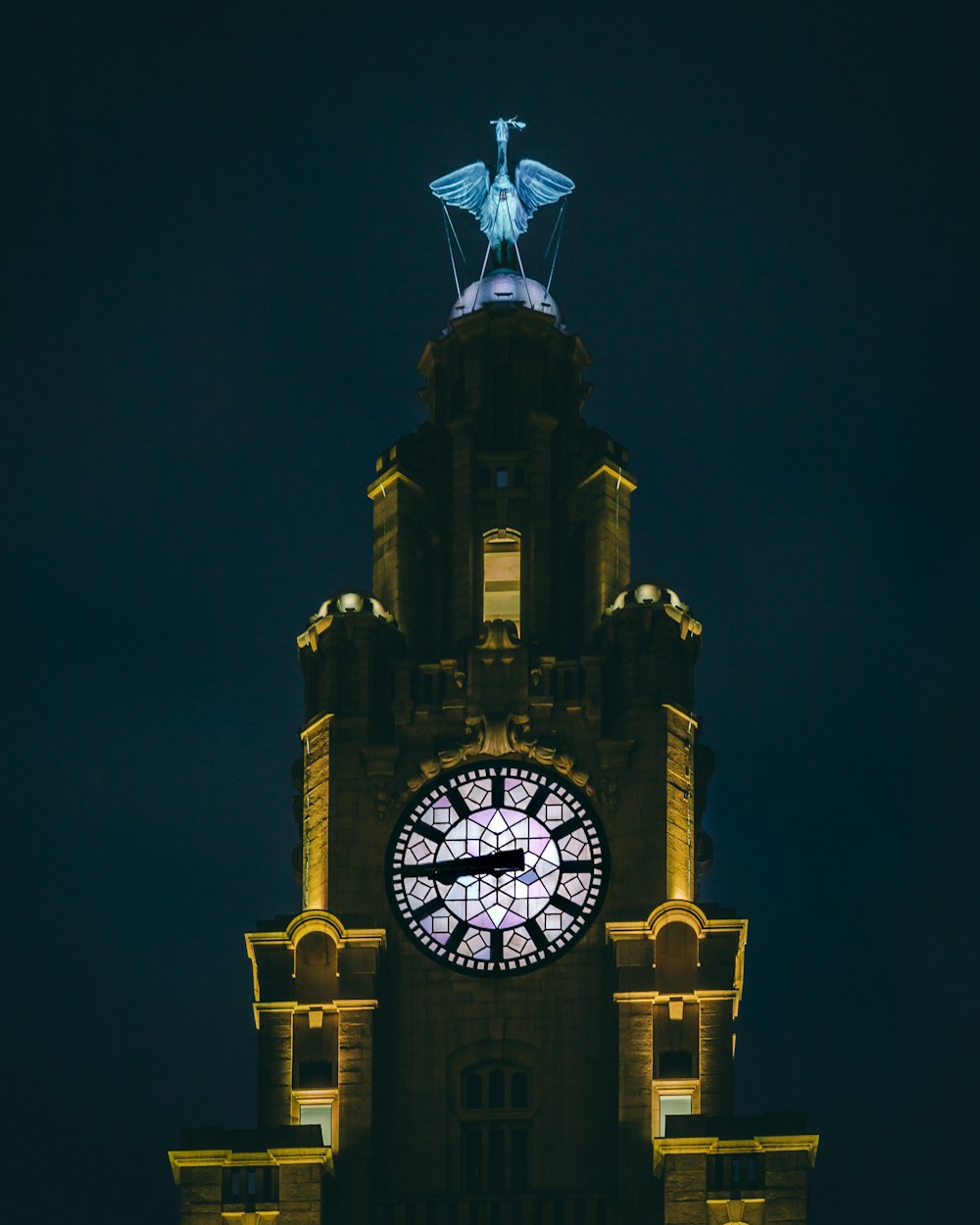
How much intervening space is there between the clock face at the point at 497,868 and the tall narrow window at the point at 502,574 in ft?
19.5

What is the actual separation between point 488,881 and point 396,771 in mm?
3239

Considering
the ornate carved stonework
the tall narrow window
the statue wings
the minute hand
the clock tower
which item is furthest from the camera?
the statue wings

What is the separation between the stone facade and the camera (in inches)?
3698

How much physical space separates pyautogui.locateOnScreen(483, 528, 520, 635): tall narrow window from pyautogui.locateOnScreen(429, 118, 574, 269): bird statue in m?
8.19

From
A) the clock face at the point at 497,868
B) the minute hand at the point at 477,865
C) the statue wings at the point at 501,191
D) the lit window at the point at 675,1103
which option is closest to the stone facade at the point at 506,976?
the lit window at the point at 675,1103

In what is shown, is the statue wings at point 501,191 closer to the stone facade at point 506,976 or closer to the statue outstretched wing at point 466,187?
the statue outstretched wing at point 466,187

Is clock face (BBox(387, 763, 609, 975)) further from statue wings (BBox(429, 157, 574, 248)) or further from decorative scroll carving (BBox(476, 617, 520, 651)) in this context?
statue wings (BBox(429, 157, 574, 248))

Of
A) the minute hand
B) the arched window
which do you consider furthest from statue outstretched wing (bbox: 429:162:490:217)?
the arched window

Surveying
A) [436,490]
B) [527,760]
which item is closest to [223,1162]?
[527,760]

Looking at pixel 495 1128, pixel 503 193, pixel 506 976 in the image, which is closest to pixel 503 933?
pixel 506 976

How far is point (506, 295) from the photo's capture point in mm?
107688

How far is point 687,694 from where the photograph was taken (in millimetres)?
100750

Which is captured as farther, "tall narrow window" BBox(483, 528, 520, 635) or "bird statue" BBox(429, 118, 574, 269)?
"bird statue" BBox(429, 118, 574, 269)

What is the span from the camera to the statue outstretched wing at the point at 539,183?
4331 inches
